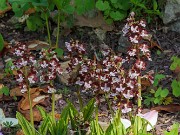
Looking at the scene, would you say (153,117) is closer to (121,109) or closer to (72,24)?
(121,109)

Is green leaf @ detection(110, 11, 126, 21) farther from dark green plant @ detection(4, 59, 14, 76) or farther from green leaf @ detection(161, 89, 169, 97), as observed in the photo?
green leaf @ detection(161, 89, 169, 97)

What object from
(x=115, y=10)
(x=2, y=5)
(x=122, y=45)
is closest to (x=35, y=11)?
(x=2, y=5)

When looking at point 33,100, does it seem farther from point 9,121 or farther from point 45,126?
point 45,126

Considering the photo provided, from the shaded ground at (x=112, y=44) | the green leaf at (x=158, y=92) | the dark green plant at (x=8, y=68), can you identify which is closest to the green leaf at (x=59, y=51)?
the shaded ground at (x=112, y=44)

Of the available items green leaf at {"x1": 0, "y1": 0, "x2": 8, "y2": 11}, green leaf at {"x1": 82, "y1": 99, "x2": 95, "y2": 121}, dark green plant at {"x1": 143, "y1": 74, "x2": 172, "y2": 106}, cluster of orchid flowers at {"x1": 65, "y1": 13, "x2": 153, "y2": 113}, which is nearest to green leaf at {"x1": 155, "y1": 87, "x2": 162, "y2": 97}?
dark green plant at {"x1": 143, "y1": 74, "x2": 172, "y2": 106}

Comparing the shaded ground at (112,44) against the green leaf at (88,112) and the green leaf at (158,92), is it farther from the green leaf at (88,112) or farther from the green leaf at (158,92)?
the green leaf at (88,112)

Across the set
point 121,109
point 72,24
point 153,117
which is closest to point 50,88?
point 121,109
